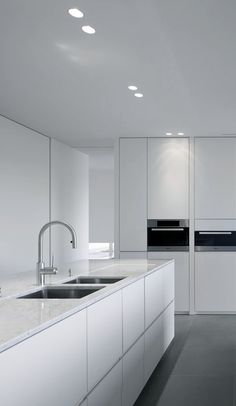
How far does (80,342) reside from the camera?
205cm

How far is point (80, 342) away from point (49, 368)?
1.11 ft

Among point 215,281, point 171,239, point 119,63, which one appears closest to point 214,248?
point 215,281

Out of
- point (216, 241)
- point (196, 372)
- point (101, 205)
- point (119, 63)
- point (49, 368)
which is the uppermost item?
point (119, 63)

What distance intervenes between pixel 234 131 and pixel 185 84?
244cm

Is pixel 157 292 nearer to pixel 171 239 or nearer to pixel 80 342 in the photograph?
pixel 80 342

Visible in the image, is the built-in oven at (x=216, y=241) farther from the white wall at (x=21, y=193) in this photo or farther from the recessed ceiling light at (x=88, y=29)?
the recessed ceiling light at (x=88, y=29)

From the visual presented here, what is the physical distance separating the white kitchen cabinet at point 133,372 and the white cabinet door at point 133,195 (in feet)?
11.8

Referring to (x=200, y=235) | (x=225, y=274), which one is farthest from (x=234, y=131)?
(x=225, y=274)

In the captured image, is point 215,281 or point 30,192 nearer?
point 30,192

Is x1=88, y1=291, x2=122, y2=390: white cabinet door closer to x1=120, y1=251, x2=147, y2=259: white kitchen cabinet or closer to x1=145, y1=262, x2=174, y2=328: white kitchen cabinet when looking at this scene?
x1=145, y1=262, x2=174, y2=328: white kitchen cabinet

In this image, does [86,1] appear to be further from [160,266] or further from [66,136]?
[66,136]

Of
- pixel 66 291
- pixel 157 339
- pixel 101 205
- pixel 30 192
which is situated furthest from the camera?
pixel 101 205

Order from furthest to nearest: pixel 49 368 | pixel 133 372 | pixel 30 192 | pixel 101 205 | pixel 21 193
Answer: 1. pixel 101 205
2. pixel 30 192
3. pixel 21 193
4. pixel 133 372
5. pixel 49 368

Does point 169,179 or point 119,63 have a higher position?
point 119,63
